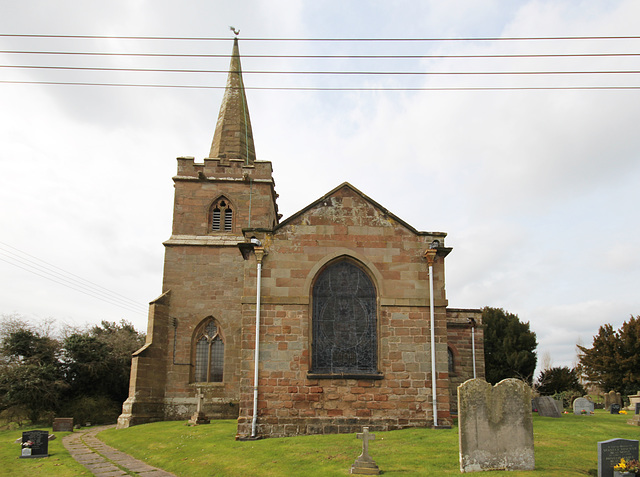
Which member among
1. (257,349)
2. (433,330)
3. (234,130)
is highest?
(234,130)

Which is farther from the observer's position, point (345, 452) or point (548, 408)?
point (548, 408)

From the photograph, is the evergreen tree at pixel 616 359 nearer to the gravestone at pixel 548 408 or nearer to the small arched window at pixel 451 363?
the small arched window at pixel 451 363

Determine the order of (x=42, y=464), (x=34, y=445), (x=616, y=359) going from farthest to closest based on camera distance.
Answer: (x=616, y=359), (x=34, y=445), (x=42, y=464)

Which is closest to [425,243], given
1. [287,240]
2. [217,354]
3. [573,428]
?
[287,240]

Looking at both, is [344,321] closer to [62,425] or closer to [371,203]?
[371,203]

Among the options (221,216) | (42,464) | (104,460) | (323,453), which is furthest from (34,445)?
(221,216)

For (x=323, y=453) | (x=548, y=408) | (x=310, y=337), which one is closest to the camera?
(x=323, y=453)

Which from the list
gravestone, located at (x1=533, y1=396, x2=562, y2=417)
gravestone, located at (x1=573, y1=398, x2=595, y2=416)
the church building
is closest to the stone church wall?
the church building

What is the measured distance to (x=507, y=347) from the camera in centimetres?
4000

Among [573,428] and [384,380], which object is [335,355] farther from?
[573,428]

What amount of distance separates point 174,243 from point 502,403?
725 inches

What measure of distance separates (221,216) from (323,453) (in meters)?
16.6

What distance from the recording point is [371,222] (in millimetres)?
17016

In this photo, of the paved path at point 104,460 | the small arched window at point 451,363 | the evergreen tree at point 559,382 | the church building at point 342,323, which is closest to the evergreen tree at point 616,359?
the evergreen tree at point 559,382
